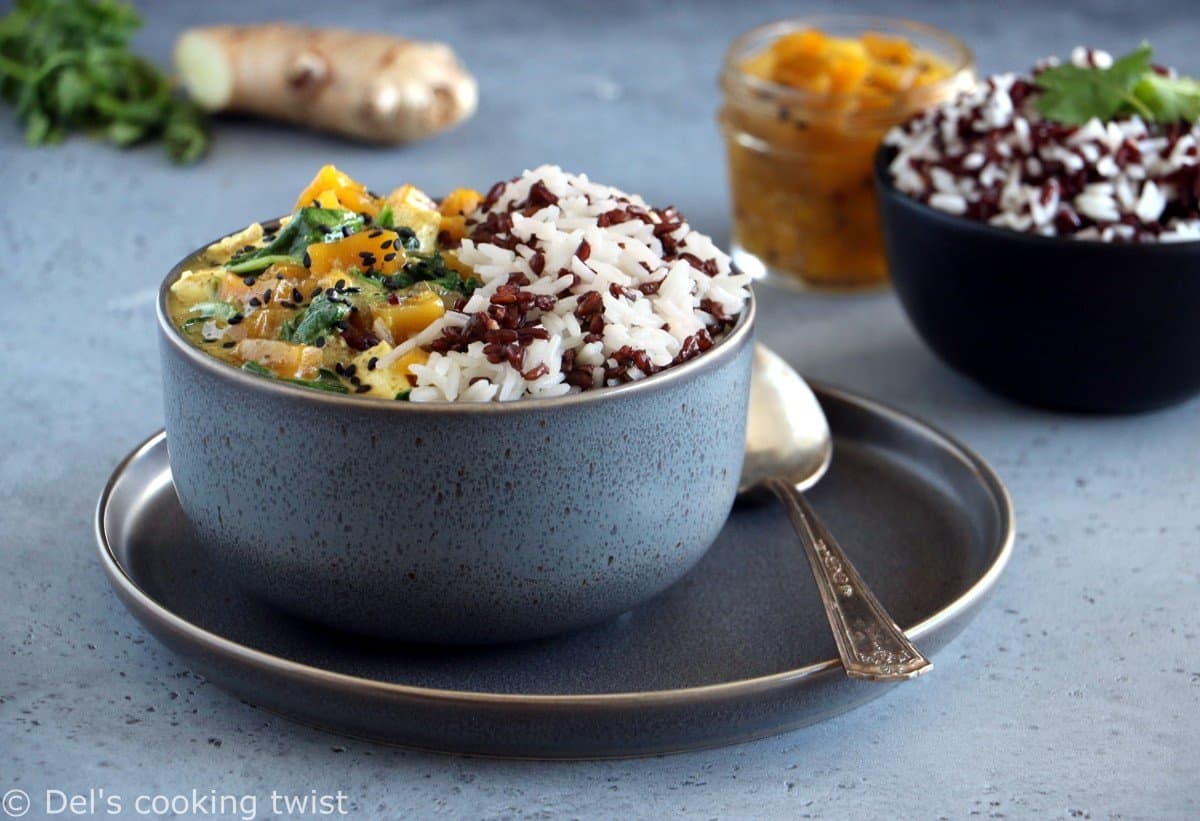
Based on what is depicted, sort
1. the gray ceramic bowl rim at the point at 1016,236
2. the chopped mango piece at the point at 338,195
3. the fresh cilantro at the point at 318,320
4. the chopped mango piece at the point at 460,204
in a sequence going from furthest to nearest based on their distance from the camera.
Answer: the gray ceramic bowl rim at the point at 1016,236, the chopped mango piece at the point at 460,204, the chopped mango piece at the point at 338,195, the fresh cilantro at the point at 318,320

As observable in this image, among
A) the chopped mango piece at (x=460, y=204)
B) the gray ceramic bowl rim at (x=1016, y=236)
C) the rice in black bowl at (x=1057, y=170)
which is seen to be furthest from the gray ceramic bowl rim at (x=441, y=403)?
the rice in black bowl at (x=1057, y=170)

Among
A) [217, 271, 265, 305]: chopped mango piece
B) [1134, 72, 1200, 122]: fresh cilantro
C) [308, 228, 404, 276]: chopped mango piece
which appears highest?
[308, 228, 404, 276]: chopped mango piece

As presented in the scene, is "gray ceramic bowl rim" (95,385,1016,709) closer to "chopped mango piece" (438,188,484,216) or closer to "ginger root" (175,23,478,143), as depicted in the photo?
"chopped mango piece" (438,188,484,216)

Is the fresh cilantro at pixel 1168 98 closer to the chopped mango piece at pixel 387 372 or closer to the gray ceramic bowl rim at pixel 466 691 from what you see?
the gray ceramic bowl rim at pixel 466 691

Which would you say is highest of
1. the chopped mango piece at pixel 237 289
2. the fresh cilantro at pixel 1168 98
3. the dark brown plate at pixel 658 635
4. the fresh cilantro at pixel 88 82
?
the chopped mango piece at pixel 237 289

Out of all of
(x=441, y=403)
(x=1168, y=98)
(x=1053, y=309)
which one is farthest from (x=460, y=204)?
(x=1168, y=98)

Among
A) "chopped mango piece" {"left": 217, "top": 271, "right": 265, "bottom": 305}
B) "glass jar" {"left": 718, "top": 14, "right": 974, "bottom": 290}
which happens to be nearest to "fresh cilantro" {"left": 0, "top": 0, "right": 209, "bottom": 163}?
"glass jar" {"left": 718, "top": 14, "right": 974, "bottom": 290}
